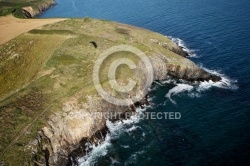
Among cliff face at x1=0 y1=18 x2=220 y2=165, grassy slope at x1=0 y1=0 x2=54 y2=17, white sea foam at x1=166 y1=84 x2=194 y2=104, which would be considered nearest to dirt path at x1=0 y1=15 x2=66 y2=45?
cliff face at x1=0 y1=18 x2=220 y2=165

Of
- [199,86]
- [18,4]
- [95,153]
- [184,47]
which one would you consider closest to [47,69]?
[95,153]

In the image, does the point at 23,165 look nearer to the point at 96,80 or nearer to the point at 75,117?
the point at 75,117

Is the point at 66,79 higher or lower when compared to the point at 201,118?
higher

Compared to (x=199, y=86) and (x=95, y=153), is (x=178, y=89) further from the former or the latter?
(x=95, y=153)

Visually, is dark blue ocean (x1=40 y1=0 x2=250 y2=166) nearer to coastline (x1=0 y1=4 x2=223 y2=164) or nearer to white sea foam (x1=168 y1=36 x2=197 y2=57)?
white sea foam (x1=168 y1=36 x2=197 y2=57)

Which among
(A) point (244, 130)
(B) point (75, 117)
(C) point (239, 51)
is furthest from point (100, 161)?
(C) point (239, 51)

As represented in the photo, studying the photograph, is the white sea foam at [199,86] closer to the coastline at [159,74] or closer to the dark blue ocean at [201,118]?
the dark blue ocean at [201,118]
